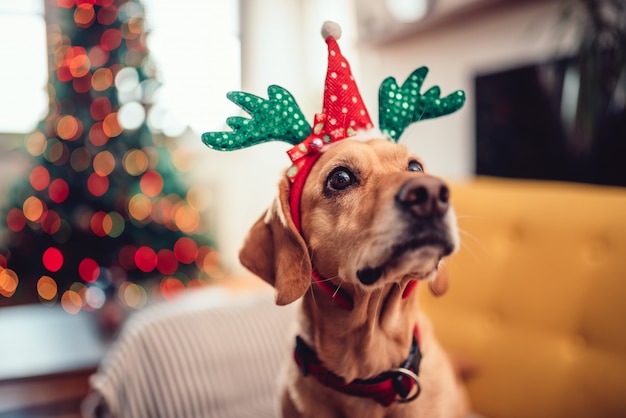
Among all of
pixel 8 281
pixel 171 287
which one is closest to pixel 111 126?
pixel 171 287

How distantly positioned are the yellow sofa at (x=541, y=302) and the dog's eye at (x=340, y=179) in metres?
0.53

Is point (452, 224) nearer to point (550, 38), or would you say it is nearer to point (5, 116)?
point (550, 38)

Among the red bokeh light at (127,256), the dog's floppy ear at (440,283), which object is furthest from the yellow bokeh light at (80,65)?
the dog's floppy ear at (440,283)

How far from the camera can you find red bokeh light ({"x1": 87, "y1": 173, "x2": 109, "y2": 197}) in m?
3.69

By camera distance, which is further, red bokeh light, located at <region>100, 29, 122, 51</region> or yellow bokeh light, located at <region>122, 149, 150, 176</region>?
yellow bokeh light, located at <region>122, 149, 150, 176</region>

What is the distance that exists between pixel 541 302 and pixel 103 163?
3.15 meters

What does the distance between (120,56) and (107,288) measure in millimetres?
1694

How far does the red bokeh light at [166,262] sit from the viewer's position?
3857 mm

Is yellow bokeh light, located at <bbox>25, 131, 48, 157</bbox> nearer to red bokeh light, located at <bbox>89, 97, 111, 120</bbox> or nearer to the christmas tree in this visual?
the christmas tree

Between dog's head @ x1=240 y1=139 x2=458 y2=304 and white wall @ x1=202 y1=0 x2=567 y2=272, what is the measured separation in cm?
14

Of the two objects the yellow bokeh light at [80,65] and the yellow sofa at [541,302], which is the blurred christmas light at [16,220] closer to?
the yellow bokeh light at [80,65]

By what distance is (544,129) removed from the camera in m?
2.70

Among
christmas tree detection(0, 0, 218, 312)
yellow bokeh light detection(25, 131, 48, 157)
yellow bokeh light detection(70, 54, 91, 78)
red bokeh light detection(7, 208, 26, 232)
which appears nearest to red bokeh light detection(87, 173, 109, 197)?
christmas tree detection(0, 0, 218, 312)

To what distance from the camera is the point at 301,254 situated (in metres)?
1.07
